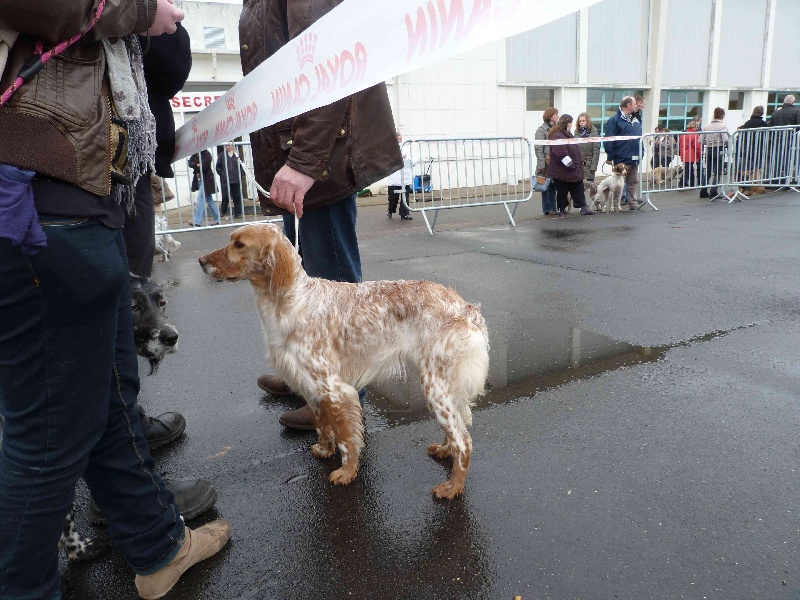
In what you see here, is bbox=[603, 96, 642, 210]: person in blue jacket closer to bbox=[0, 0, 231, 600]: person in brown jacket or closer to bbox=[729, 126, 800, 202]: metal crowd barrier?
bbox=[729, 126, 800, 202]: metal crowd barrier

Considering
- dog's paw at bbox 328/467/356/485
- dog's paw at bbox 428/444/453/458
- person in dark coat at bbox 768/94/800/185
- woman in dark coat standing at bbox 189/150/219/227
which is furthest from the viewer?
Result: person in dark coat at bbox 768/94/800/185

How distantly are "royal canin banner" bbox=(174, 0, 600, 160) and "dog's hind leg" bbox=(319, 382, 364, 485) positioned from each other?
4.29ft

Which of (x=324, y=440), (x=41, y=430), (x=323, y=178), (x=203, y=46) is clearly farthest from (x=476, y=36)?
(x=203, y=46)

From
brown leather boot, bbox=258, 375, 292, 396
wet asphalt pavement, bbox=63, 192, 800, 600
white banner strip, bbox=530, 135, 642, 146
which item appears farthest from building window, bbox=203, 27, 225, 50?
brown leather boot, bbox=258, 375, 292, 396

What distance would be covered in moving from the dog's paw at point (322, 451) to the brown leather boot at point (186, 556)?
0.74 metres

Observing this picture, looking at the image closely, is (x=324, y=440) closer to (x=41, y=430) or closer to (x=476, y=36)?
(x=41, y=430)

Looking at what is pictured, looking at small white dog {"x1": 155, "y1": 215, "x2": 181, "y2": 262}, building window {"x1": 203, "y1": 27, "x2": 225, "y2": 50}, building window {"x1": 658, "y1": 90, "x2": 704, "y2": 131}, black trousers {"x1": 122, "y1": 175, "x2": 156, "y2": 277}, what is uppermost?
building window {"x1": 203, "y1": 27, "x2": 225, "y2": 50}

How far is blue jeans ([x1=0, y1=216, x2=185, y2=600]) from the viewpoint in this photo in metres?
1.54

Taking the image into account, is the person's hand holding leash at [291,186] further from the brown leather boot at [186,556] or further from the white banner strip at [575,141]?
the white banner strip at [575,141]

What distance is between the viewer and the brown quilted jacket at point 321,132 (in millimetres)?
2680

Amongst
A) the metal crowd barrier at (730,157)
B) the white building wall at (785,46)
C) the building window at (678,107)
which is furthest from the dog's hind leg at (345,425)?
the white building wall at (785,46)

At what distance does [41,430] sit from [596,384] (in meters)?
3.17

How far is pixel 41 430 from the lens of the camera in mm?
1661

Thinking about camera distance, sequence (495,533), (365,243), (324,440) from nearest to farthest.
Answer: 1. (495,533)
2. (324,440)
3. (365,243)
